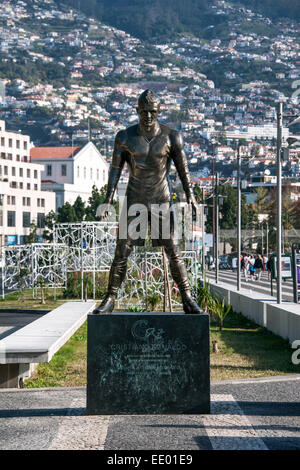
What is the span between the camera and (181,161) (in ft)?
34.9

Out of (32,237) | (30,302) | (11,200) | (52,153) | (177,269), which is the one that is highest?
(52,153)

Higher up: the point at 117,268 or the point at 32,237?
the point at 32,237

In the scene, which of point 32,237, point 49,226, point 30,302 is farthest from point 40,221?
point 30,302

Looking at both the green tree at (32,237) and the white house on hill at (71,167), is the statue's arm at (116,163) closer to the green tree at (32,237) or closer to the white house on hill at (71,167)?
the green tree at (32,237)

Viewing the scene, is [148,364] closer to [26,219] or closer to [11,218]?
[11,218]

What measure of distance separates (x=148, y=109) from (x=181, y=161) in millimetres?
794

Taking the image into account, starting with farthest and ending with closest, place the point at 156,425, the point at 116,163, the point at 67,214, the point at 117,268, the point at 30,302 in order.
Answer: the point at 67,214, the point at 30,302, the point at 116,163, the point at 117,268, the point at 156,425

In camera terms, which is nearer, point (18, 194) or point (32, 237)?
point (32, 237)

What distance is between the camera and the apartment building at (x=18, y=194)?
90.8 m

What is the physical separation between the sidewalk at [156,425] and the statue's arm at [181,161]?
8.17 ft

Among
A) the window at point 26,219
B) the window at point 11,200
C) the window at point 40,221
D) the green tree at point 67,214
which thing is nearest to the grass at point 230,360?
the green tree at point 67,214
